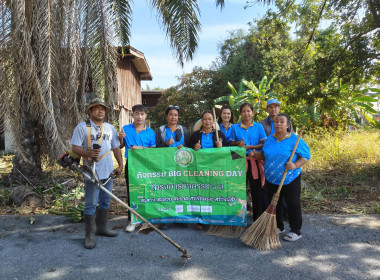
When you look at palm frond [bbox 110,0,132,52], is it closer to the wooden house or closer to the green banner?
the green banner

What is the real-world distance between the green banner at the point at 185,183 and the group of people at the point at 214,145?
0.18 m

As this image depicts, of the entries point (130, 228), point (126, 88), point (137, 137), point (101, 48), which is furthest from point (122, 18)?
point (126, 88)

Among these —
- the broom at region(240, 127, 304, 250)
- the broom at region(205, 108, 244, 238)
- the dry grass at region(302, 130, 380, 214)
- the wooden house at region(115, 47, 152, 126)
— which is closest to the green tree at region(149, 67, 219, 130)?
the wooden house at region(115, 47, 152, 126)

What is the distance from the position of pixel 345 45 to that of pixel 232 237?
19.7 feet

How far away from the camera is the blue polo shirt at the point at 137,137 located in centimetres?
446

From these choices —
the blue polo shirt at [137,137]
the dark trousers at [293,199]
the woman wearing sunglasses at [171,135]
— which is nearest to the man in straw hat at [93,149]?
the blue polo shirt at [137,137]

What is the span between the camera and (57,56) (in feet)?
18.4

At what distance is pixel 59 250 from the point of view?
3693mm

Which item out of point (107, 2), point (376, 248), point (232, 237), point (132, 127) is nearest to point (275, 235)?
point (232, 237)

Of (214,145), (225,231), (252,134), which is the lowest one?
(225,231)

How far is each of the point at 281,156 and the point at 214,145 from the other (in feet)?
3.55

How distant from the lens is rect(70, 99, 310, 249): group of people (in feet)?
12.5

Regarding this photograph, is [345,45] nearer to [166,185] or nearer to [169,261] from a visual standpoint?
[166,185]

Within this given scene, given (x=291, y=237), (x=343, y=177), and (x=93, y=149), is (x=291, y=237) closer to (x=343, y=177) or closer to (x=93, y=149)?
(x=93, y=149)
